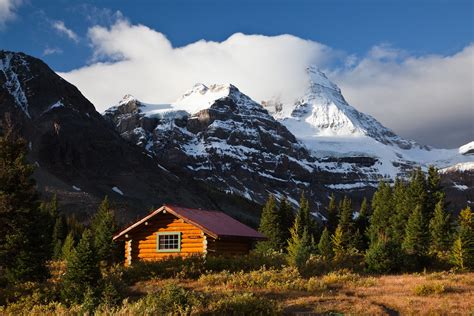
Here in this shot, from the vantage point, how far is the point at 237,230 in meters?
36.9

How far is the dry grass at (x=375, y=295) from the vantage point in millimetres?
17922

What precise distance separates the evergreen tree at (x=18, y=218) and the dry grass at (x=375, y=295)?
716cm

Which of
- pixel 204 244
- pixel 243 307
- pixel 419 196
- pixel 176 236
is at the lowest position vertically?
pixel 243 307

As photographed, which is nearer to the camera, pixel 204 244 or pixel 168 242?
pixel 204 244

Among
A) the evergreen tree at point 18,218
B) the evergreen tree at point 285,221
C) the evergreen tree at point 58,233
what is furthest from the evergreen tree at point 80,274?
the evergreen tree at point 285,221

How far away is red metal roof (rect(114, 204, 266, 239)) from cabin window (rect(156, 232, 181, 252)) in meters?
1.42

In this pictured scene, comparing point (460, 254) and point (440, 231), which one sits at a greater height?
point (440, 231)

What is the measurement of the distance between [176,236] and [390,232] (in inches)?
1800

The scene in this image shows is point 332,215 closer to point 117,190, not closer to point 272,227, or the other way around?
point 272,227

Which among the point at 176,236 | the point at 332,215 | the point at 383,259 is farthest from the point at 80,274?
the point at 332,215

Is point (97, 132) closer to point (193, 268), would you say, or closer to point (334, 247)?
point (334, 247)

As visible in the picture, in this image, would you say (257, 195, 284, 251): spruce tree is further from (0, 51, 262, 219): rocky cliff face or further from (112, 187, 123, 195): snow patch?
(112, 187, 123, 195): snow patch

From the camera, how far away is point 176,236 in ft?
Answer: 113

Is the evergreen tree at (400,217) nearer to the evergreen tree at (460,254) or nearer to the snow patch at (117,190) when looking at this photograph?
the evergreen tree at (460,254)
